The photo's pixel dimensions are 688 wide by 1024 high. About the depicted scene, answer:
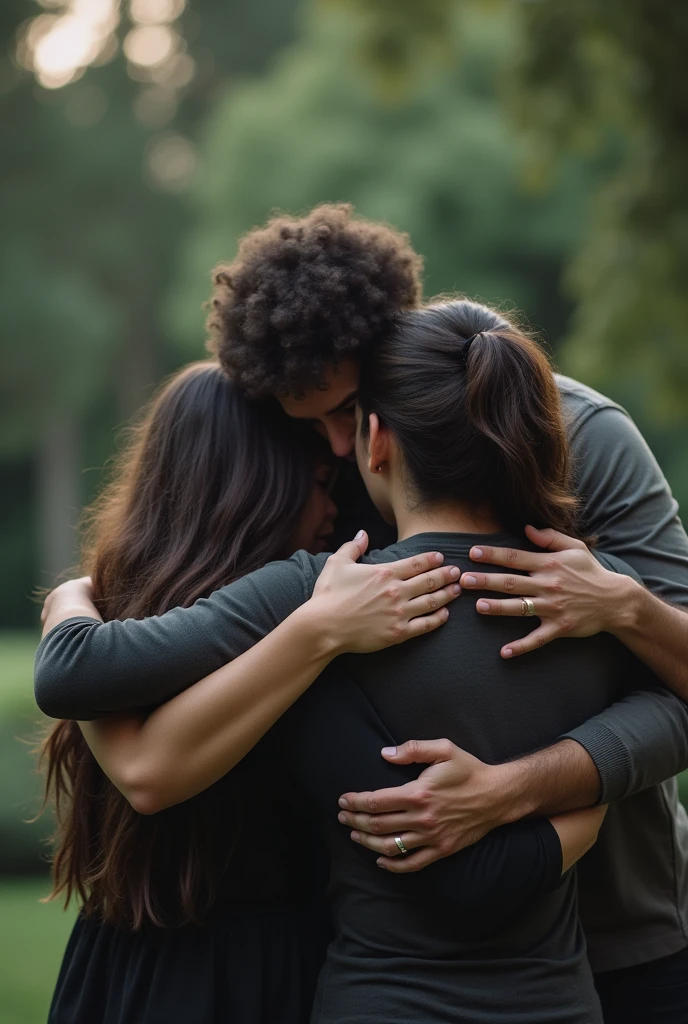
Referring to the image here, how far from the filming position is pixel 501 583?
2.29 m

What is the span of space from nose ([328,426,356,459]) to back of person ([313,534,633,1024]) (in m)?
0.48

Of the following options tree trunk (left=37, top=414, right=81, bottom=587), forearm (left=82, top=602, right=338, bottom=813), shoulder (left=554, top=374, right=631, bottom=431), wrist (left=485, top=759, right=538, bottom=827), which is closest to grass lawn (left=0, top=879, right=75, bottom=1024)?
forearm (left=82, top=602, right=338, bottom=813)

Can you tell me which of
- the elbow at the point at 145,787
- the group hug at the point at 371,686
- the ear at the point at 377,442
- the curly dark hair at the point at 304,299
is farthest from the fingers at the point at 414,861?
the curly dark hair at the point at 304,299

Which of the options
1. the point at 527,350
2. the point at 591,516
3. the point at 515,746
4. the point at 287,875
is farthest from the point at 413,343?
the point at 287,875

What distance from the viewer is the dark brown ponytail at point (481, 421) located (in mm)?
2322

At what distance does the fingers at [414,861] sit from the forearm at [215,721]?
354mm

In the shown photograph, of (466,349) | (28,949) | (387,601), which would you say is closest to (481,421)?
(466,349)

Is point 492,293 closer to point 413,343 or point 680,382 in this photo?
point 680,382

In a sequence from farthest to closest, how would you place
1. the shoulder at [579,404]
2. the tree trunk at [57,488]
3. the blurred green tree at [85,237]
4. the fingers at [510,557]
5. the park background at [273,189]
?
the tree trunk at [57,488]
the blurred green tree at [85,237]
the park background at [273,189]
the shoulder at [579,404]
the fingers at [510,557]

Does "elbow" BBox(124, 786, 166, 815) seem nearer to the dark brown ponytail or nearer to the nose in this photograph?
the dark brown ponytail

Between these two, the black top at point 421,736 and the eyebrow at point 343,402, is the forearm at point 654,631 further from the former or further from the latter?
the eyebrow at point 343,402

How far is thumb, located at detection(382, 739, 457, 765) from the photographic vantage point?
2219mm

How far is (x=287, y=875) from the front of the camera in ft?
8.67

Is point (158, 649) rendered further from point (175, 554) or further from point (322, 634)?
point (175, 554)
